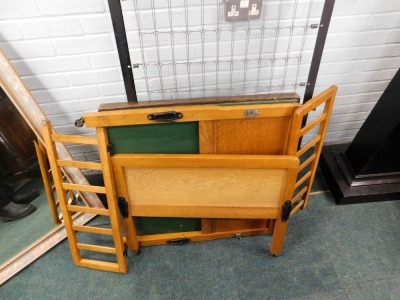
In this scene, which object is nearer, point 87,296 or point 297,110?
point 297,110

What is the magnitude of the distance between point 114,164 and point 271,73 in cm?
102

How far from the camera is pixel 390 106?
5.10ft

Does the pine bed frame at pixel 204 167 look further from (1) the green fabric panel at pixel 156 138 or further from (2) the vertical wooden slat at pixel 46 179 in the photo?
(2) the vertical wooden slat at pixel 46 179

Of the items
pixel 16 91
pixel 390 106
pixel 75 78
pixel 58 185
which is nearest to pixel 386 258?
pixel 390 106

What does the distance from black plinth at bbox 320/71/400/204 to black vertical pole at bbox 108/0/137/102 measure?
4.42ft

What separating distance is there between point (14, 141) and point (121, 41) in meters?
0.87

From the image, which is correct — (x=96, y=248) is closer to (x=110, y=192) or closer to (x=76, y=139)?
(x=110, y=192)

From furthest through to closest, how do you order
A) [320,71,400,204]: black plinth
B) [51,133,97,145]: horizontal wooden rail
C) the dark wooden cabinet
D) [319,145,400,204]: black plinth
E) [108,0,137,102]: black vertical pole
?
[319,145,400,204]: black plinth
[320,71,400,204]: black plinth
the dark wooden cabinet
[51,133,97,145]: horizontal wooden rail
[108,0,137,102]: black vertical pole

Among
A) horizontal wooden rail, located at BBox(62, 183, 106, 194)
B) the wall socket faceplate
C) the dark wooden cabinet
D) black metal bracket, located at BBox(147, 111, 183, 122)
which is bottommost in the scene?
horizontal wooden rail, located at BBox(62, 183, 106, 194)

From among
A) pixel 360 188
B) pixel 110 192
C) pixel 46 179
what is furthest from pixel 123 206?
pixel 360 188

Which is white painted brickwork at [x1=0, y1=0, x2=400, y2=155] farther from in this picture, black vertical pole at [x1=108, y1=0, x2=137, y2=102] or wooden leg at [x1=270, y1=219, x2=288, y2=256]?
wooden leg at [x1=270, y1=219, x2=288, y2=256]

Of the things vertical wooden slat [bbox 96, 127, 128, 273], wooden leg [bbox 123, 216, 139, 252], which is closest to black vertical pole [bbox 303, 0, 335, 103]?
vertical wooden slat [bbox 96, 127, 128, 273]

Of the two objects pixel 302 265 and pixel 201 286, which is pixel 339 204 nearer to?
pixel 302 265

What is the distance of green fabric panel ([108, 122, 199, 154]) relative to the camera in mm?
1207
